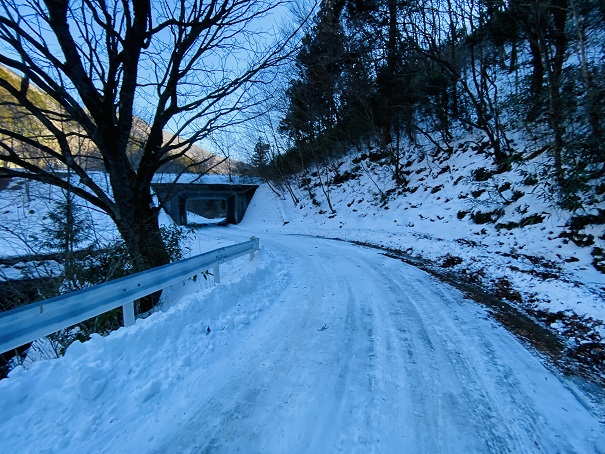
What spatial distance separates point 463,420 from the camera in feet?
6.75

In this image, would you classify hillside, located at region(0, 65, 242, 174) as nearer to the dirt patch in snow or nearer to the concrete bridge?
the dirt patch in snow

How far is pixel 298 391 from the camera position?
236cm

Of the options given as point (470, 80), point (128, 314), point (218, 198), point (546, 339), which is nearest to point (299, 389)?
point (128, 314)

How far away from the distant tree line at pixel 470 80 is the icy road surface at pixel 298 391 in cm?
543

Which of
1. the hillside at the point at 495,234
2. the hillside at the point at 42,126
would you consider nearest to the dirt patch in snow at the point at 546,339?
the hillside at the point at 495,234

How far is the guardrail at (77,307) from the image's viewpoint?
217 cm

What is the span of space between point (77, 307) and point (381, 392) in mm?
2803

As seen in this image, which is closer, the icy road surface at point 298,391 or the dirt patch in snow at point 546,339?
the icy road surface at point 298,391

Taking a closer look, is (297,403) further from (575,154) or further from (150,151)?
(575,154)

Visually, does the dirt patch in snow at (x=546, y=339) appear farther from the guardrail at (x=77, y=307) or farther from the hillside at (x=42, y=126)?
the hillside at (x=42, y=126)

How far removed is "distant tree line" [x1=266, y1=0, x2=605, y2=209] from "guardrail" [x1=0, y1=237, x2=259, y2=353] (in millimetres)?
5010

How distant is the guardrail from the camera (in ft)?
7.11

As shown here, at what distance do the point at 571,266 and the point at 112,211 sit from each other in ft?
29.6

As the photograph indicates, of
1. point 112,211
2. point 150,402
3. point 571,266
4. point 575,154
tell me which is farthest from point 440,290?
point 112,211
